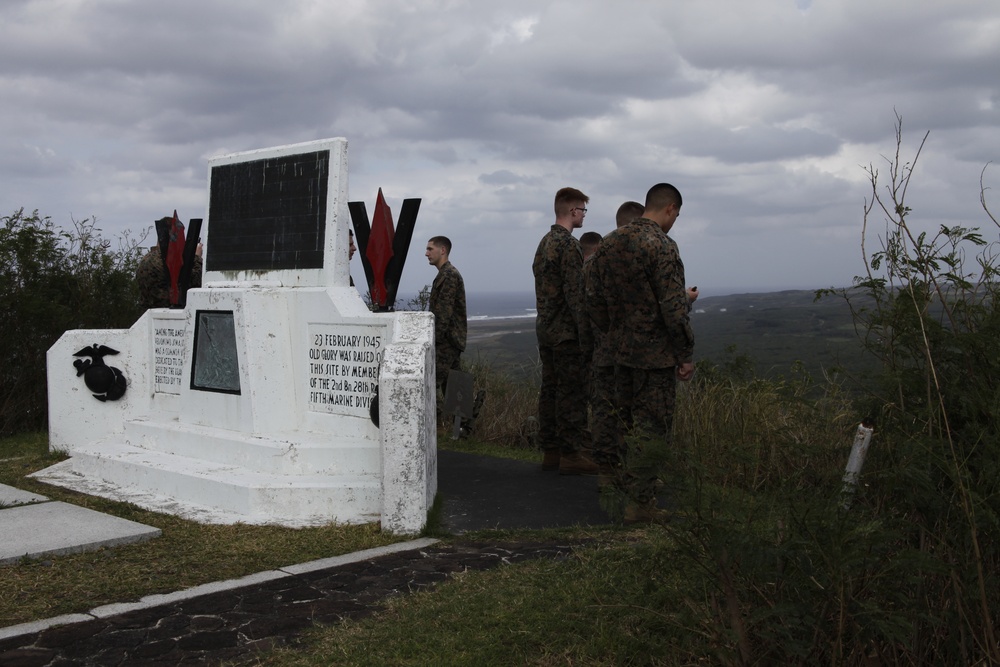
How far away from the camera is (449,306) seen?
9.63 metres

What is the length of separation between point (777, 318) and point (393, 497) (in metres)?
23.8

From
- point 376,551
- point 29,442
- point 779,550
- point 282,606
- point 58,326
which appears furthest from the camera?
point 58,326

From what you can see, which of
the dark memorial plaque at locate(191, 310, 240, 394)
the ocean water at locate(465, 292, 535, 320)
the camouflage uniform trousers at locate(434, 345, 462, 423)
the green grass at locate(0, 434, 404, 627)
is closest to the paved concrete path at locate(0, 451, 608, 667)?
the green grass at locate(0, 434, 404, 627)

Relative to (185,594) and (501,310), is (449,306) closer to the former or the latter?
(185,594)

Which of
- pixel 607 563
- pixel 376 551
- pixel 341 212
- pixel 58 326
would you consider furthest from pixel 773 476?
pixel 58 326

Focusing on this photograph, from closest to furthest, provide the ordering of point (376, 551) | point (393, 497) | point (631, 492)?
point (631, 492), point (376, 551), point (393, 497)

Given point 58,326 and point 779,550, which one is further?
point 58,326

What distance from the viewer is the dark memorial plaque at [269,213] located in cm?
712

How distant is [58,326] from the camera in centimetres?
1011

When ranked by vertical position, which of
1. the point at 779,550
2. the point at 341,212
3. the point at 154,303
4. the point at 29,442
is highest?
the point at 341,212

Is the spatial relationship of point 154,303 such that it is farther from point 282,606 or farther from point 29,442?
point 282,606

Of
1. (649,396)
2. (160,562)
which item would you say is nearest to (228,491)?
(160,562)

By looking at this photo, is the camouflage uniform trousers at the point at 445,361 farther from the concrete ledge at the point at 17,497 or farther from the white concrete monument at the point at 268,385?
the concrete ledge at the point at 17,497

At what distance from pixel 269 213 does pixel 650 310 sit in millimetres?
3277
